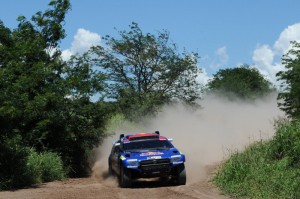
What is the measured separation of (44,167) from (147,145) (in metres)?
5.64

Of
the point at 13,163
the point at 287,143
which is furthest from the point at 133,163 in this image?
the point at 287,143

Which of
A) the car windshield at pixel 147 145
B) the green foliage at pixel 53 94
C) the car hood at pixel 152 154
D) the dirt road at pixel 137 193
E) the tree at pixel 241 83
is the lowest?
the dirt road at pixel 137 193

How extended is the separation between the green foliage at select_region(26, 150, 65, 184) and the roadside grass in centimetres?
758

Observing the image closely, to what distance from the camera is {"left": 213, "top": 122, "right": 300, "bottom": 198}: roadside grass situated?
13.8 metres

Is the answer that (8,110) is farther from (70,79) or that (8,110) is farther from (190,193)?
(70,79)

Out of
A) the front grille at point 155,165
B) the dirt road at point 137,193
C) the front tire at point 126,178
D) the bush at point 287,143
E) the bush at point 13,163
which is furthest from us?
the bush at point 13,163

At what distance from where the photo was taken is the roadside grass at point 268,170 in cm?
1382

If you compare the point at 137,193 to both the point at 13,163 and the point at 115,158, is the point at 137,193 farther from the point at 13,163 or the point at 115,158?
the point at 13,163

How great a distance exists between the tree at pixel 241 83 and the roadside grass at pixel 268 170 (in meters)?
66.6

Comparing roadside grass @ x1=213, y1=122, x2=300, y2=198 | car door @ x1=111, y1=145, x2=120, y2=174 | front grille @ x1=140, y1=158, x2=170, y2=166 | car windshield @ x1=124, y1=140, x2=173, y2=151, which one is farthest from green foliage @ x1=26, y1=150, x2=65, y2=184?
roadside grass @ x1=213, y1=122, x2=300, y2=198

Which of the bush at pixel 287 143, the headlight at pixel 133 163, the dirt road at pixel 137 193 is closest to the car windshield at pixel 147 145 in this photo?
the headlight at pixel 133 163

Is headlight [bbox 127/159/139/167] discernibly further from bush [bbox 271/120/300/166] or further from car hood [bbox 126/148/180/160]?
bush [bbox 271/120/300/166]

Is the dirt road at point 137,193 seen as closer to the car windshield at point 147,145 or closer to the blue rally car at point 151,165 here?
the blue rally car at point 151,165

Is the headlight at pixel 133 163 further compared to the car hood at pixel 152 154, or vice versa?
the car hood at pixel 152 154
